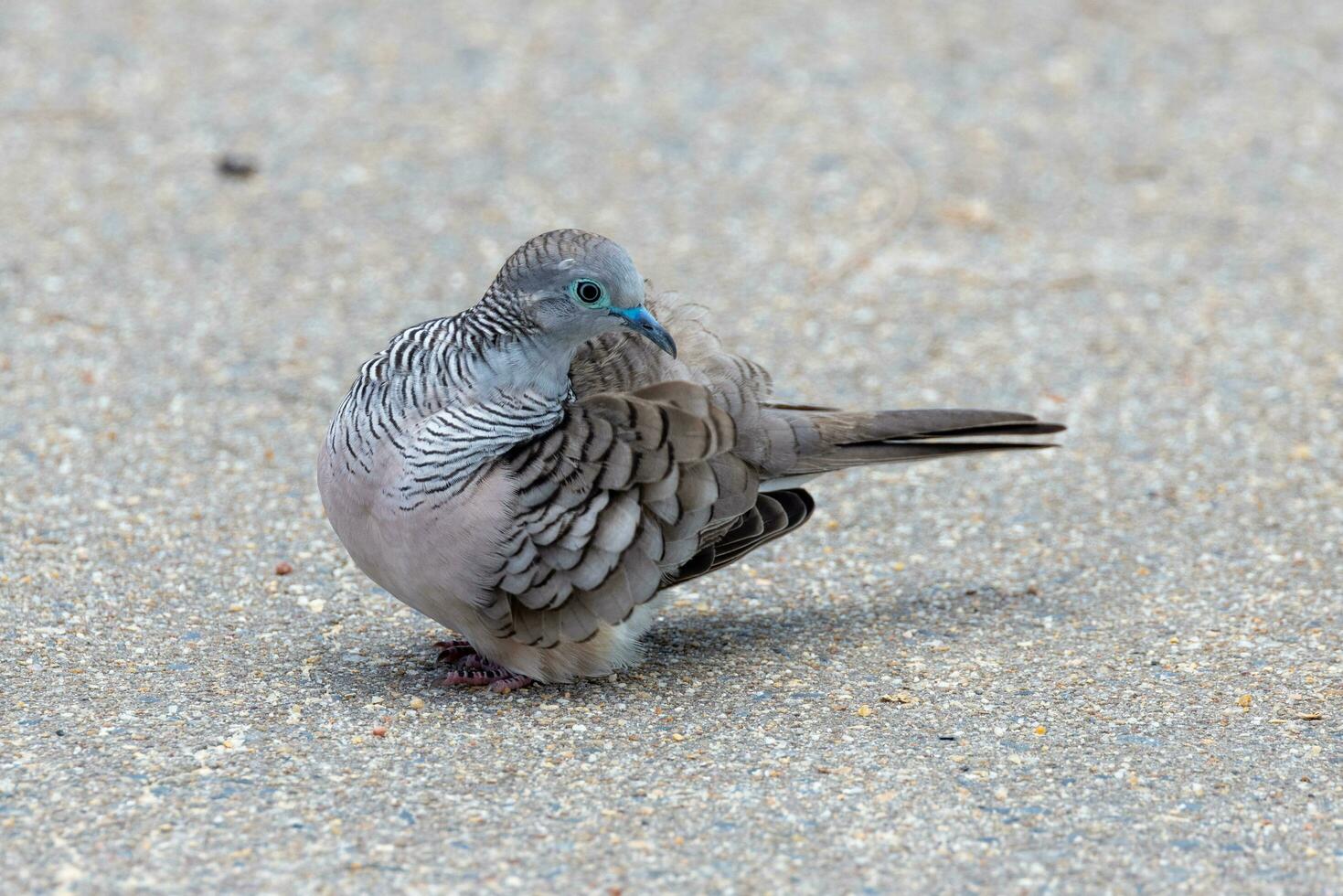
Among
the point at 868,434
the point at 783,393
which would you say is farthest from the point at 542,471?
the point at 783,393

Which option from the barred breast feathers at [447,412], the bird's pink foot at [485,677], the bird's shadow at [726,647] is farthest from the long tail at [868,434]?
the bird's pink foot at [485,677]

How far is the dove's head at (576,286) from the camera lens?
3795 mm

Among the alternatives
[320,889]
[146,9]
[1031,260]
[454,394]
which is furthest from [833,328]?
[146,9]

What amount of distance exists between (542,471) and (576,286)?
475mm

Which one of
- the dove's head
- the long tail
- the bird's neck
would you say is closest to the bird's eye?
the dove's head

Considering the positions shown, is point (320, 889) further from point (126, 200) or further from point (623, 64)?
point (623, 64)

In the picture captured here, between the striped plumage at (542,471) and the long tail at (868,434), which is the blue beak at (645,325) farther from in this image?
the long tail at (868,434)

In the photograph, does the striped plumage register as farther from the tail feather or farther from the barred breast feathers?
the tail feather

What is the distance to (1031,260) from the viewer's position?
7227 mm

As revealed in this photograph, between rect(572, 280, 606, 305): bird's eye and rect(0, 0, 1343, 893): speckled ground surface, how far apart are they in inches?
42.3

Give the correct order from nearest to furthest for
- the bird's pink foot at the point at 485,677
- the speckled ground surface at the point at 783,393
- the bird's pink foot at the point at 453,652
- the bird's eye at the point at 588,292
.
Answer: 1. the speckled ground surface at the point at 783,393
2. the bird's eye at the point at 588,292
3. the bird's pink foot at the point at 485,677
4. the bird's pink foot at the point at 453,652

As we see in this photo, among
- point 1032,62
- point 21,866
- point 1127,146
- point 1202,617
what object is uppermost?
point 1032,62

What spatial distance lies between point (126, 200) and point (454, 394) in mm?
4160

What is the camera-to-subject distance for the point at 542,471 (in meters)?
3.88
